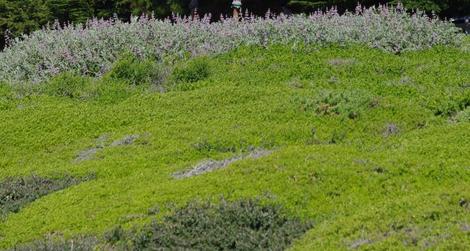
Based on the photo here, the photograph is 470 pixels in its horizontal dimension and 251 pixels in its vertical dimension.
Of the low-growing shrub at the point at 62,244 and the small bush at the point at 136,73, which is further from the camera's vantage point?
the small bush at the point at 136,73

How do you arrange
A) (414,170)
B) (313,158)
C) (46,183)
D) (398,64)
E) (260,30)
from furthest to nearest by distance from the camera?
(260,30)
(398,64)
(46,183)
(313,158)
(414,170)

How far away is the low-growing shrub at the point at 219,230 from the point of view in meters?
8.48

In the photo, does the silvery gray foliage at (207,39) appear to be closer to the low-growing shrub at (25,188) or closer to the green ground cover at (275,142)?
the green ground cover at (275,142)

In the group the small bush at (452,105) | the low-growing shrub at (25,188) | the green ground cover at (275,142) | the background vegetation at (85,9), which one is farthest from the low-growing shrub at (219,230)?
the background vegetation at (85,9)

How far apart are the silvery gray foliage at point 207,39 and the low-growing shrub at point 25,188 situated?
7325 millimetres

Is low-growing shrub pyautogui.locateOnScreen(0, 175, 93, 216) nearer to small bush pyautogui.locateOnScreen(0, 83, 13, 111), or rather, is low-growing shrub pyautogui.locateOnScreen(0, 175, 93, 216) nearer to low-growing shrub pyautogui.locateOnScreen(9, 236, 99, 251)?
low-growing shrub pyautogui.locateOnScreen(9, 236, 99, 251)

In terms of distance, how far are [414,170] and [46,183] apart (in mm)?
5912

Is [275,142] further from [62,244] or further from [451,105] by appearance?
[62,244]

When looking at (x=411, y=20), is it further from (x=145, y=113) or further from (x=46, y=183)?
(x=46, y=183)

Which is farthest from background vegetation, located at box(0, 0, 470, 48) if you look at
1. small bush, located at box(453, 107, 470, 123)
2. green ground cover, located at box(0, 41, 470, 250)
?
small bush, located at box(453, 107, 470, 123)

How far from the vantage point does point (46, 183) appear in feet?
40.3

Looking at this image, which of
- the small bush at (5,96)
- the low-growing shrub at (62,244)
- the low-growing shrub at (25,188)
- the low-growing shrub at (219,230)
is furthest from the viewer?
the small bush at (5,96)

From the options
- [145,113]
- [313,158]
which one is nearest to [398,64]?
[145,113]

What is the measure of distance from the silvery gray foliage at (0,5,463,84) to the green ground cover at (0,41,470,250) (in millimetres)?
685
